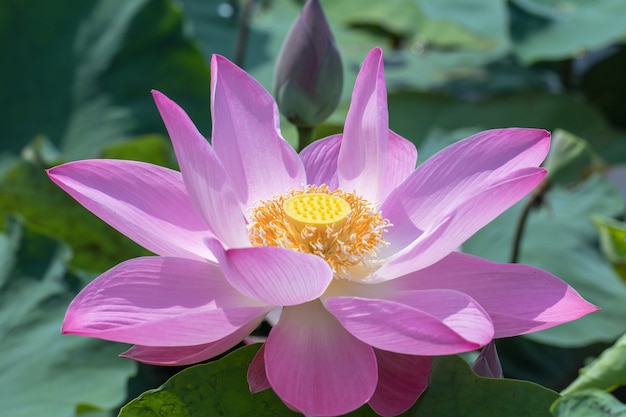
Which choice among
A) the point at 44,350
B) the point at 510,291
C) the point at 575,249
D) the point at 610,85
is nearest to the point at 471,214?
the point at 510,291

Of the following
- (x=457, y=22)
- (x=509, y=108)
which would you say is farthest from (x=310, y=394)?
(x=457, y=22)

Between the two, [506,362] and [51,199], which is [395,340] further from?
[506,362]

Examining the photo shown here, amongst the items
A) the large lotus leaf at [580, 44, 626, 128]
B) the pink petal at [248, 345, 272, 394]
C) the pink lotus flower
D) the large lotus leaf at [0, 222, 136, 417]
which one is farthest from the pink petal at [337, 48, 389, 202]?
the large lotus leaf at [580, 44, 626, 128]

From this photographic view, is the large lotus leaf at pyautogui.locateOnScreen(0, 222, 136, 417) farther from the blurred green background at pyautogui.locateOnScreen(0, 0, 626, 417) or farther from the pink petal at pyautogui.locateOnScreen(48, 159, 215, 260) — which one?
the pink petal at pyautogui.locateOnScreen(48, 159, 215, 260)

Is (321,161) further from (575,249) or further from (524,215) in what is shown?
(575,249)

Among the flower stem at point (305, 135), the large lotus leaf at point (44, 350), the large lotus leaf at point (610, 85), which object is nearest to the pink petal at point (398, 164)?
the flower stem at point (305, 135)

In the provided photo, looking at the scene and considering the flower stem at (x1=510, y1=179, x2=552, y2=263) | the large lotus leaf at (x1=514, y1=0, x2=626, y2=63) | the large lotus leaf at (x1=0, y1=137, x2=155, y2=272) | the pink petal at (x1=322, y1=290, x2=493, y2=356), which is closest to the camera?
the pink petal at (x1=322, y1=290, x2=493, y2=356)
